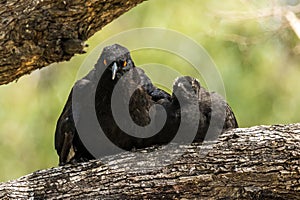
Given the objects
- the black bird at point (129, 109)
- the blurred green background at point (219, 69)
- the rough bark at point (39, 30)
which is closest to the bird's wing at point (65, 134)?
the black bird at point (129, 109)

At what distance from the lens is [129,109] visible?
4059 mm

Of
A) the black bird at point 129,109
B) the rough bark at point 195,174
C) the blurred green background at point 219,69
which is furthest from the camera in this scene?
the blurred green background at point 219,69

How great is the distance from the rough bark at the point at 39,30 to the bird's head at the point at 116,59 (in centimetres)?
32

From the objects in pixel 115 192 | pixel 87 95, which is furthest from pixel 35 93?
pixel 115 192

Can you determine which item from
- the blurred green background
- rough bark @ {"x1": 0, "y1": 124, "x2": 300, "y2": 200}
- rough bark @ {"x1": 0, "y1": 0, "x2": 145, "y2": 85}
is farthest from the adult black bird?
the blurred green background

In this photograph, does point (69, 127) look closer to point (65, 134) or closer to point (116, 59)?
point (65, 134)

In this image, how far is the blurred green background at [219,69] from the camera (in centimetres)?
610

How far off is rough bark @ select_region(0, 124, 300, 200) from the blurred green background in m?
2.18

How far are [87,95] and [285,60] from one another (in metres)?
2.89

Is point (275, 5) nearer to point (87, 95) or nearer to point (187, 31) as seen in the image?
point (187, 31)

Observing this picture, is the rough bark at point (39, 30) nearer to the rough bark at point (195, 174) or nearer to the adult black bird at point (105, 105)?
the adult black bird at point (105, 105)

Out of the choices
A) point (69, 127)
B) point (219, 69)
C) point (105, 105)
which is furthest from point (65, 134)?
point (219, 69)

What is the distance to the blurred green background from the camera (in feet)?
20.0

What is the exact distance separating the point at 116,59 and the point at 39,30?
1.78ft
